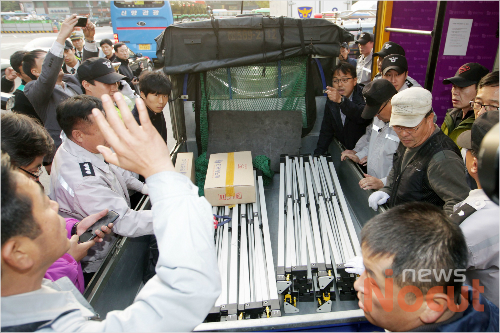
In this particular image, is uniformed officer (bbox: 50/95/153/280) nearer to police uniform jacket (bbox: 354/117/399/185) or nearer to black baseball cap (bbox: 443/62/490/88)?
police uniform jacket (bbox: 354/117/399/185)

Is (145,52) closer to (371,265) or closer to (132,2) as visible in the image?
(132,2)

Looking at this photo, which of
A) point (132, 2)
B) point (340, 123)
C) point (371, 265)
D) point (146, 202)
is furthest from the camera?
point (132, 2)

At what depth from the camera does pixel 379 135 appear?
2.72 m

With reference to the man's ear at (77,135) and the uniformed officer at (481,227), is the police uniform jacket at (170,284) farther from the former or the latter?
the man's ear at (77,135)

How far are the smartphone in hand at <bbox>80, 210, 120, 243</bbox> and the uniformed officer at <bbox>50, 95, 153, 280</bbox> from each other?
13 centimetres

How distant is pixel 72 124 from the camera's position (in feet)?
6.33

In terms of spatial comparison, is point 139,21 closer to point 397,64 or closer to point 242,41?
point 242,41

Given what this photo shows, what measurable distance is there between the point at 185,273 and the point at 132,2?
14.4 meters

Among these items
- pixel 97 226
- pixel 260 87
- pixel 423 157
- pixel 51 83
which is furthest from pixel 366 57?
pixel 97 226

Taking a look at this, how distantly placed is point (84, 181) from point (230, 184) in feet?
4.36

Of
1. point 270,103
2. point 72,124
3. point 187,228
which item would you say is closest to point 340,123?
point 270,103

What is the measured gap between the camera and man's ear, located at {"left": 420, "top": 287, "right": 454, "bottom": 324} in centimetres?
87

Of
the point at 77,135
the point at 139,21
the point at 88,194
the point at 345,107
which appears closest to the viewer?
the point at 88,194

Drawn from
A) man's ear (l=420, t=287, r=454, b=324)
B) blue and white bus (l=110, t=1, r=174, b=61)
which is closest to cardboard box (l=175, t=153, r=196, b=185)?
man's ear (l=420, t=287, r=454, b=324)
